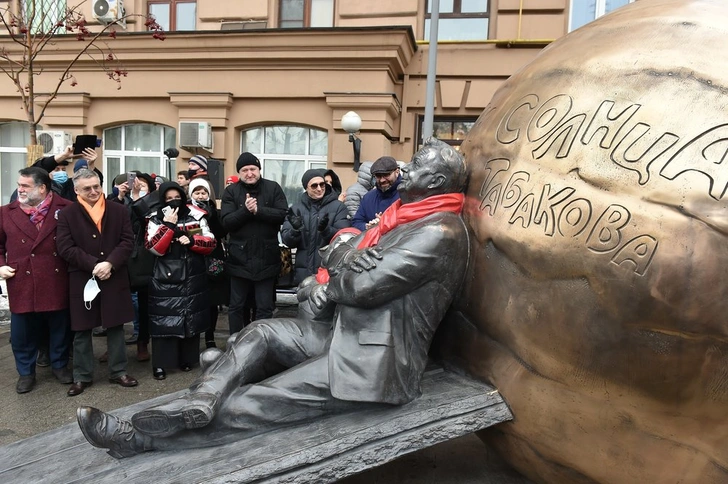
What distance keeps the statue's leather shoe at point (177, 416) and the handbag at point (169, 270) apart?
2279 mm

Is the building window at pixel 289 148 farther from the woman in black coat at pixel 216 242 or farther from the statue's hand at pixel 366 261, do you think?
the statue's hand at pixel 366 261

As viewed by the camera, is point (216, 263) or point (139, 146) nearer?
point (216, 263)

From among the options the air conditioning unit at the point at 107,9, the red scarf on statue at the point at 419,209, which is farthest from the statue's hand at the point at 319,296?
the air conditioning unit at the point at 107,9

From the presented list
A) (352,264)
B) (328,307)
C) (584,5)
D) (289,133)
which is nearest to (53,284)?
(328,307)

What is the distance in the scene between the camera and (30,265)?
4230 mm

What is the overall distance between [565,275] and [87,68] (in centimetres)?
1015

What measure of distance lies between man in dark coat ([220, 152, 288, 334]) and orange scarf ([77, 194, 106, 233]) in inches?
37.5

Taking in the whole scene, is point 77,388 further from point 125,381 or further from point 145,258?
point 145,258

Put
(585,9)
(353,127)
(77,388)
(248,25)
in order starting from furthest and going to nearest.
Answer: (248,25) → (585,9) → (353,127) → (77,388)

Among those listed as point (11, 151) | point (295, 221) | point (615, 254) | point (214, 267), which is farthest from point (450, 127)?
point (11, 151)

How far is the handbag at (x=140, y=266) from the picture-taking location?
4844mm

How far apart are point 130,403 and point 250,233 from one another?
1648mm

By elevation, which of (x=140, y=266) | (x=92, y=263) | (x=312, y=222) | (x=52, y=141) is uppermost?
(x=52, y=141)

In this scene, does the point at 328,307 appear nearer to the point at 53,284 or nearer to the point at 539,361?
the point at 539,361
